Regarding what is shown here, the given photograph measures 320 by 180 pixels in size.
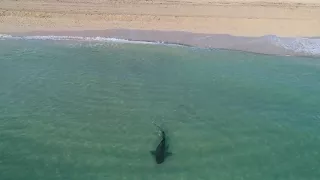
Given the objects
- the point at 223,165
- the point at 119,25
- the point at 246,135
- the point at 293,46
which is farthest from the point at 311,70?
the point at 119,25

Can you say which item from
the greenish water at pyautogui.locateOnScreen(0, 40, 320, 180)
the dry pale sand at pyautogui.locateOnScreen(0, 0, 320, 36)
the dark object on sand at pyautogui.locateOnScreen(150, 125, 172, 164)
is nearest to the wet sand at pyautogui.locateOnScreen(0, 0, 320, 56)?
the dry pale sand at pyautogui.locateOnScreen(0, 0, 320, 36)

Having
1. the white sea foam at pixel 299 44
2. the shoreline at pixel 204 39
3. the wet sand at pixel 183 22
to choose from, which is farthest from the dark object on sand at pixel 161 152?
the white sea foam at pixel 299 44

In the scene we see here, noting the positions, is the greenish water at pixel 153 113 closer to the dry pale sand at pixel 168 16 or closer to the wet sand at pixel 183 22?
the wet sand at pixel 183 22

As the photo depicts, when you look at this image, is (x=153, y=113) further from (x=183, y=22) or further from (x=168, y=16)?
(x=168, y=16)

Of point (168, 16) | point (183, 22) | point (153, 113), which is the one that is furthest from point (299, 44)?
point (153, 113)

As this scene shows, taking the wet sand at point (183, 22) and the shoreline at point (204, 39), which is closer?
the shoreline at point (204, 39)

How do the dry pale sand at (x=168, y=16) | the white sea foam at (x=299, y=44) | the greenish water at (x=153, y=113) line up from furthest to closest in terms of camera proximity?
the dry pale sand at (x=168, y=16)
the white sea foam at (x=299, y=44)
the greenish water at (x=153, y=113)

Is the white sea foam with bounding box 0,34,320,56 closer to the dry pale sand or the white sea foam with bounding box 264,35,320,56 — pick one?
the white sea foam with bounding box 264,35,320,56
